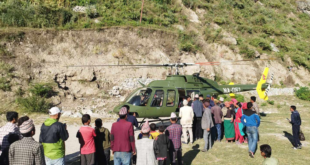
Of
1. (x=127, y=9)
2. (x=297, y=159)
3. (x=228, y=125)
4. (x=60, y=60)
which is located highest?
(x=127, y=9)

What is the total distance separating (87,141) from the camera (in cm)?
430

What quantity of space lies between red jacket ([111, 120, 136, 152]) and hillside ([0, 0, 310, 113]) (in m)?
10.4

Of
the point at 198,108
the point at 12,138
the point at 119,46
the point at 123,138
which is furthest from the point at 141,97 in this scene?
the point at 119,46

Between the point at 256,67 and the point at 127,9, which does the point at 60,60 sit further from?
the point at 256,67

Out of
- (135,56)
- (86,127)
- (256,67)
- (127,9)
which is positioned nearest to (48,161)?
(86,127)

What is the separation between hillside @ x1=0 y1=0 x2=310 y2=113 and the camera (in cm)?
1491

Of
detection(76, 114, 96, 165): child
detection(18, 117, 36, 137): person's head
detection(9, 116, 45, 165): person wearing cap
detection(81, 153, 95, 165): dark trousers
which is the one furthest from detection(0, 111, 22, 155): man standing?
detection(81, 153, 95, 165): dark trousers

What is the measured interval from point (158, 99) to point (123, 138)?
5027 millimetres

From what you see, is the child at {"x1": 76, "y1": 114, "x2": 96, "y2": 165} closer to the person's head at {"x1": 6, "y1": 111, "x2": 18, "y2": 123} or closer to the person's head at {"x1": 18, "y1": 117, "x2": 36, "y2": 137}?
the person's head at {"x1": 18, "y1": 117, "x2": 36, "y2": 137}

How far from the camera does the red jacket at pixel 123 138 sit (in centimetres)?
421

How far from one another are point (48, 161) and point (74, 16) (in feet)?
57.0

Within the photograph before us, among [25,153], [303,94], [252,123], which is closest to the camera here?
[25,153]

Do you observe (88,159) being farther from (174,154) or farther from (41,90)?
(41,90)

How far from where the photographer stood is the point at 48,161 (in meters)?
3.88
